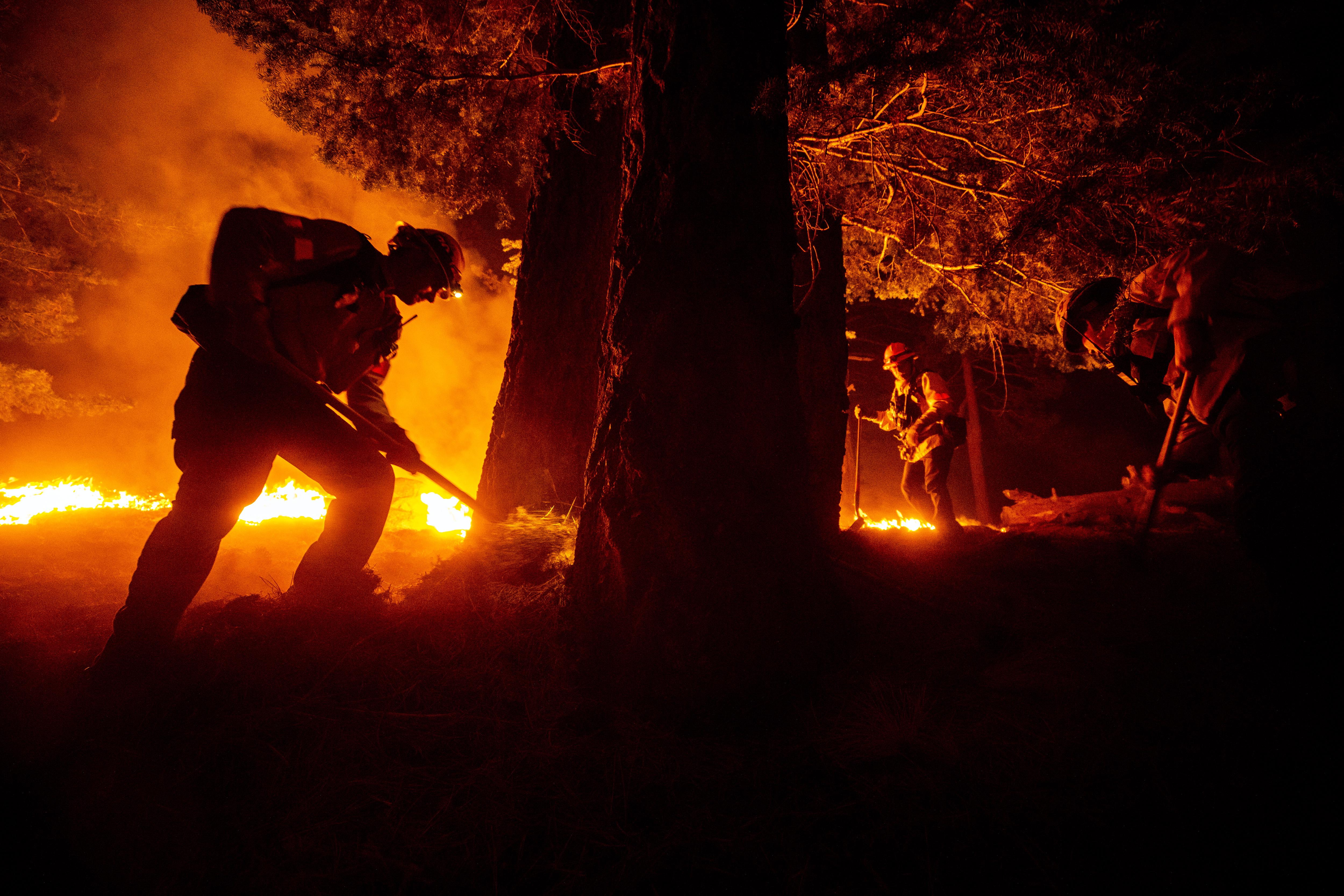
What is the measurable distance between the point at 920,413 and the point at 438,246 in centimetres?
685

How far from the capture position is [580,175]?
4090mm

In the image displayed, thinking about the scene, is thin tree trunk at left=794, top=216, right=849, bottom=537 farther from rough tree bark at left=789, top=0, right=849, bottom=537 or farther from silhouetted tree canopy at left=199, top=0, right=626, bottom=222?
silhouetted tree canopy at left=199, top=0, right=626, bottom=222

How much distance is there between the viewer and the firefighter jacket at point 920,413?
685cm

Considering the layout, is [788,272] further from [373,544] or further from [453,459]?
[453,459]

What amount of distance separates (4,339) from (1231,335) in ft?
62.9

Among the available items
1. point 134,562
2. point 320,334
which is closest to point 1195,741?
point 320,334

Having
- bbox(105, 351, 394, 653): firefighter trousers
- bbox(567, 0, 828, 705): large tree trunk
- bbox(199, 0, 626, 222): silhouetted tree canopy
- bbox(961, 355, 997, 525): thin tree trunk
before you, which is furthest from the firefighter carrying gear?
bbox(961, 355, 997, 525): thin tree trunk

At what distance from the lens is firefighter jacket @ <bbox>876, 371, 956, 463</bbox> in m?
6.85

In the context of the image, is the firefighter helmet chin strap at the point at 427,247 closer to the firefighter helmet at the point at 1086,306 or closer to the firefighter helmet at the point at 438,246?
the firefighter helmet at the point at 438,246

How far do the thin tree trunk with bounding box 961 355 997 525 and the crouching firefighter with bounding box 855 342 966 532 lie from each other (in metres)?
6.60

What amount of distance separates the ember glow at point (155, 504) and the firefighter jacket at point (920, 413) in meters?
5.92

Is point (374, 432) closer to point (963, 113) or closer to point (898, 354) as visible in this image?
point (963, 113)

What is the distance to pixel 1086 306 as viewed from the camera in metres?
3.75

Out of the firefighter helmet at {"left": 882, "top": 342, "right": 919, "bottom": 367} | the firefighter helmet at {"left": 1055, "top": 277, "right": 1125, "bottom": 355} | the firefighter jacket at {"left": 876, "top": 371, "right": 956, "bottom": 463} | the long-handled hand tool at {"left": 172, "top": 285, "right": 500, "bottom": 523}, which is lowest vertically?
the long-handled hand tool at {"left": 172, "top": 285, "right": 500, "bottom": 523}
